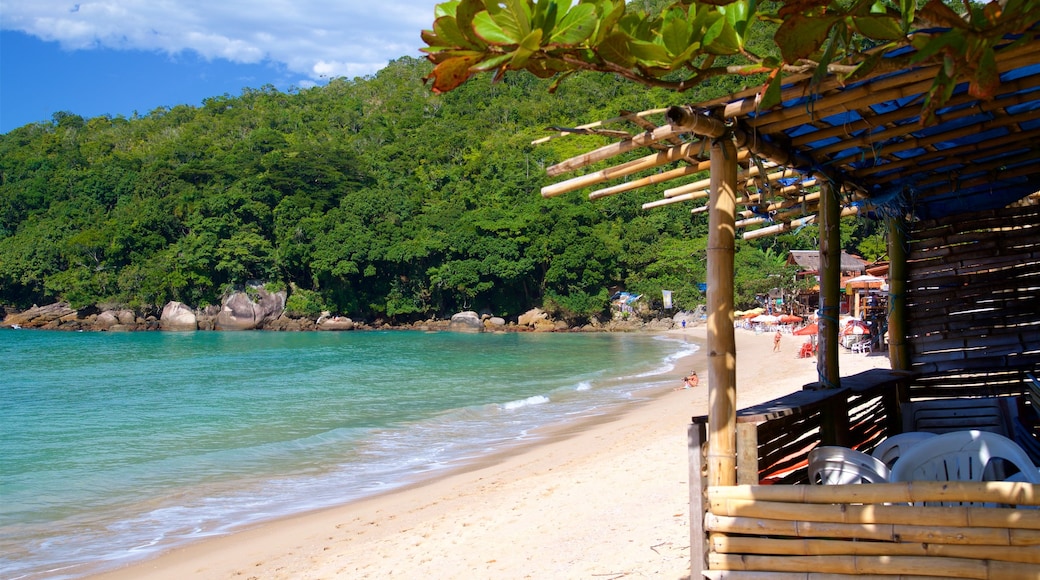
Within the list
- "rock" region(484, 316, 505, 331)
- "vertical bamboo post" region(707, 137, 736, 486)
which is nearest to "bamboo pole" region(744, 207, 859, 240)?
"vertical bamboo post" region(707, 137, 736, 486)

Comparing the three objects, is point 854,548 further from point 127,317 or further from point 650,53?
point 127,317

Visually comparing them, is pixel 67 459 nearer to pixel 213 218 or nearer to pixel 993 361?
pixel 993 361

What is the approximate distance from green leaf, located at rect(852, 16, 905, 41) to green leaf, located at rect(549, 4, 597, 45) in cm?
52

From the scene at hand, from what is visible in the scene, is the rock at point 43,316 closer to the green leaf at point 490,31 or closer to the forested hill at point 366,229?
the forested hill at point 366,229

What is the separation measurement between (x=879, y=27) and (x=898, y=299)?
3.29m

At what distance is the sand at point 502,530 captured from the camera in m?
4.14

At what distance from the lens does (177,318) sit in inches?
1832

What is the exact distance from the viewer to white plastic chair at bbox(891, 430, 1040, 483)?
2506 mm

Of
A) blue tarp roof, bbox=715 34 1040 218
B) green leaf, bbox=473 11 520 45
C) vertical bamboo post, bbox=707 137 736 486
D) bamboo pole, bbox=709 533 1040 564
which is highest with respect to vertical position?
blue tarp roof, bbox=715 34 1040 218

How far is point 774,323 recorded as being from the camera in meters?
31.5

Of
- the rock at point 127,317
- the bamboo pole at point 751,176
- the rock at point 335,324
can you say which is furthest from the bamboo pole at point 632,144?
the rock at point 127,317

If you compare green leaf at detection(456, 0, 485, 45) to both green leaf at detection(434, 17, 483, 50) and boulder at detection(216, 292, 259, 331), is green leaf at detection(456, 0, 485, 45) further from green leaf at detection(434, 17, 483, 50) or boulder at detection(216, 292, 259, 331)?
boulder at detection(216, 292, 259, 331)

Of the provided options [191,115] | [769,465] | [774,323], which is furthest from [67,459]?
[191,115]

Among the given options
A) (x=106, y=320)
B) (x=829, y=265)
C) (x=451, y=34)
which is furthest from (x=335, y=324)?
(x=451, y=34)
